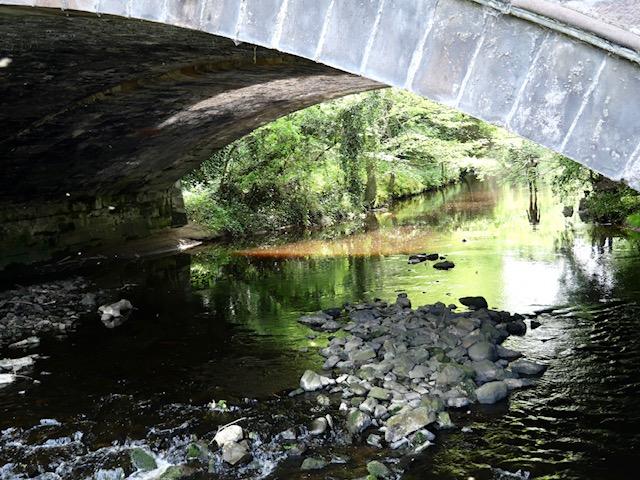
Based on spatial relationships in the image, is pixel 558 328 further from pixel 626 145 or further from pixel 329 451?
pixel 626 145

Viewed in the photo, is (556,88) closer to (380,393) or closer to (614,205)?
(380,393)

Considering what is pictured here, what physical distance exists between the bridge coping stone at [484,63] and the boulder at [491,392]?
372 centimetres

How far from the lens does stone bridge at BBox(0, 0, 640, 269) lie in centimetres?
258

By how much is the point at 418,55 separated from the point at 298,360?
5000 mm

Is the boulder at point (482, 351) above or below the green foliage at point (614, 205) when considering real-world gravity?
below

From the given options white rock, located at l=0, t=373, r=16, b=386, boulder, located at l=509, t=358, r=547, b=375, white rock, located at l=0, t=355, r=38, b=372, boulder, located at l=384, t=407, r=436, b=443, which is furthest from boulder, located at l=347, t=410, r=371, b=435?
white rock, located at l=0, t=355, r=38, b=372

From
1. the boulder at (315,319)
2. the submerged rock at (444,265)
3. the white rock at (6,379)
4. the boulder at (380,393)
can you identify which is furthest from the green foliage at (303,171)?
the boulder at (380,393)

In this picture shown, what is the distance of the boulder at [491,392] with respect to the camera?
5.84 metres

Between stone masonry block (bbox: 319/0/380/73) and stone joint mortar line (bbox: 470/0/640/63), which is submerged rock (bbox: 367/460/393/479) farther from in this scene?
stone joint mortar line (bbox: 470/0/640/63)

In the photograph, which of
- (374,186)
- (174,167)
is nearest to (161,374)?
(174,167)

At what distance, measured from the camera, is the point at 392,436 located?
518cm

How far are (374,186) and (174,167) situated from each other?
10190 millimetres

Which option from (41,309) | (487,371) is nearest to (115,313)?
(41,309)

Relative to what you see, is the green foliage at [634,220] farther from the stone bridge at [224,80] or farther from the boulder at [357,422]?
the boulder at [357,422]
